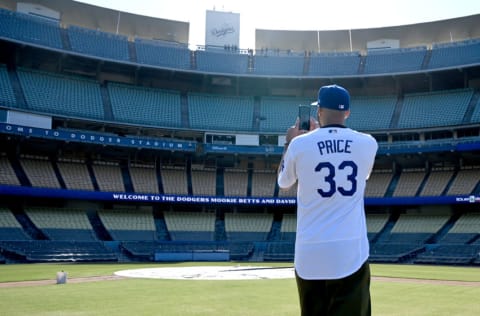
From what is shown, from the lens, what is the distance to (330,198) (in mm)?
3965

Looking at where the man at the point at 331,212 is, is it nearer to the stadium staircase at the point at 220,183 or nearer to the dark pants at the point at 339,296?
the dark pants at the point at 339,296

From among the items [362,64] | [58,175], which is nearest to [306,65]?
[362,64]

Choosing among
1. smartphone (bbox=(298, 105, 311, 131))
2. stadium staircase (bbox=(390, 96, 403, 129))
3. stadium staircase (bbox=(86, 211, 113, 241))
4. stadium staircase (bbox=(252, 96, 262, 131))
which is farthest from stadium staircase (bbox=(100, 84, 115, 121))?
smartphone (bbox=(298, 105, 311, 131))

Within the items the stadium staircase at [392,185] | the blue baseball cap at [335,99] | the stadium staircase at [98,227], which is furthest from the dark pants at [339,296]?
the stadium staircase at [392,185]

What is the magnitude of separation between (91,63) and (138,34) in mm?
9429

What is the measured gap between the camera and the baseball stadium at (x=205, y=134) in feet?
146

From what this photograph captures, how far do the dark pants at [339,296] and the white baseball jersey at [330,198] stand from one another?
7 cm

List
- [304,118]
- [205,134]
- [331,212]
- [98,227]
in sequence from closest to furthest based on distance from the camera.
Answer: [331,212] < [304,118] < [98,227] < [205,134]

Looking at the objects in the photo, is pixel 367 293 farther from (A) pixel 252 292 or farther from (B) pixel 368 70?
(B) pixel 368 70

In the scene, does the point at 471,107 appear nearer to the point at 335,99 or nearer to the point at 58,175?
the point at 58,175

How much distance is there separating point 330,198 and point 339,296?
787 mm

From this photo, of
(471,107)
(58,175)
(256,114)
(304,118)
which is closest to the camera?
(304,118)

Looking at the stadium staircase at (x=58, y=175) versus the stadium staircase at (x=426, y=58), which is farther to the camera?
the stadium staircase at (x=426, y=58)

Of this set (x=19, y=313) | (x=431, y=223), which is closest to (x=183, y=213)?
(x=431, y=223)
